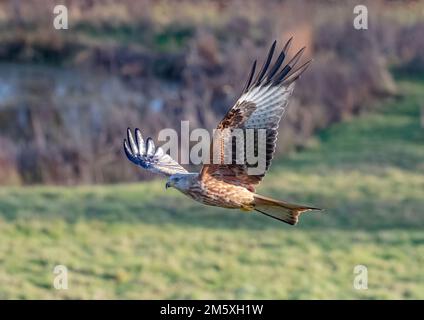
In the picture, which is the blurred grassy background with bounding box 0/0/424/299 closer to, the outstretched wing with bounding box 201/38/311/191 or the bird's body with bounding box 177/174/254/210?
the outstretched wing with bounding box 201/38/311/191

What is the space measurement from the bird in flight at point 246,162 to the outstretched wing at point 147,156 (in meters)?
0.71

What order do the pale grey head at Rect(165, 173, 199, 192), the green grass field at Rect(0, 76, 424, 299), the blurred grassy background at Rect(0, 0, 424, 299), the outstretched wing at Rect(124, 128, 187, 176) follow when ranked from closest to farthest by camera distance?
the pale grey head at Rect(165, 173, 199, 192) → the outstretched wing at Rect(124, 128, 187, 176) → the green grass field at Rect(0, 76, 424, 299) → the blurred grassy background at Rect(0, 0, 424, 299)

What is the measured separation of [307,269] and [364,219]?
7.58 feet

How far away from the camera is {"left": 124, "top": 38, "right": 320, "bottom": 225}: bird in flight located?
4.17m

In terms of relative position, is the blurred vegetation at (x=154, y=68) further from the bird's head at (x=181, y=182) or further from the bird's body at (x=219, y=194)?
the bird's body at (x=219, y=194)

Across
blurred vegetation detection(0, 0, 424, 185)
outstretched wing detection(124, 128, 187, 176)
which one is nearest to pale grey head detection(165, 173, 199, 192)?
outstretched wing detection(124, 128, 187, 176)

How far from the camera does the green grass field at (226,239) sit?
10.1 m

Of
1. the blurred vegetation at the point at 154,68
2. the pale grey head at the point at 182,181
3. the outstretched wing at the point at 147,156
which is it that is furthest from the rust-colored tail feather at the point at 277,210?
the blurred vegetation at the point at 154,68

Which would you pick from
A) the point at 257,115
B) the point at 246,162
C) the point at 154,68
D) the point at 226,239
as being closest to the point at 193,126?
the point at 226,239

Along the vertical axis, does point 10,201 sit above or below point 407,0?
below

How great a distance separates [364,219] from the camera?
12.7m

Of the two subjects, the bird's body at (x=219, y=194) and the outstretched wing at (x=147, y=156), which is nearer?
the bird's body at (x=219, y=194)

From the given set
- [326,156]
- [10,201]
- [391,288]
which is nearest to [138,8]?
[326,156]
